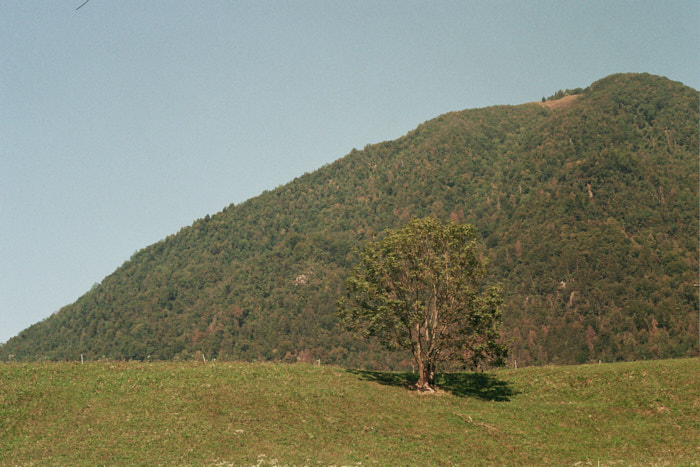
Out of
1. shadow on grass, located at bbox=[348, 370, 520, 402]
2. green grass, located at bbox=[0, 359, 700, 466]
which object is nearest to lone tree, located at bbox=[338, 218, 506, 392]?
shadow on grass, located at bbox=[348, 370, 520, 402]

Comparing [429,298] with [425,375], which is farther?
[429,298]

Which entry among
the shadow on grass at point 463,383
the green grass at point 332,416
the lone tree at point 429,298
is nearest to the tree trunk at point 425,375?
the lone tree at point 429,298

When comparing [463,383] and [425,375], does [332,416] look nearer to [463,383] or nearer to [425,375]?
[425,375]

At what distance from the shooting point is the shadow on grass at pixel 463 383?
54894mm

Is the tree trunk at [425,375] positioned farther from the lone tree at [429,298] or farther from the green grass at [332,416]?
the green grass at [332,416]

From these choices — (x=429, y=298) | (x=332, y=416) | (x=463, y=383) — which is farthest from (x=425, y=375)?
(x=332, y=416)

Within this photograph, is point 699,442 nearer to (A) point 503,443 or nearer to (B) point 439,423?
(A) point 503,443

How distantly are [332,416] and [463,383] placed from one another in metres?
17.2

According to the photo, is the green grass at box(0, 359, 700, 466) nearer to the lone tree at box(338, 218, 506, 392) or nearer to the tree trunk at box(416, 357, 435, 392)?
the tree trunk at box(416, 357, 435, 392)

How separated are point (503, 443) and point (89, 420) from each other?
91.0 feet

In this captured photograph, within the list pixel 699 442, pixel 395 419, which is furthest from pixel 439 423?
pixel 699 442

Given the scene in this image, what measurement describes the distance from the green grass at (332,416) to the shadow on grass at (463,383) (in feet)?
0.67

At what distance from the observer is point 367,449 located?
40.2m

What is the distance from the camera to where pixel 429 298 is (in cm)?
5622
